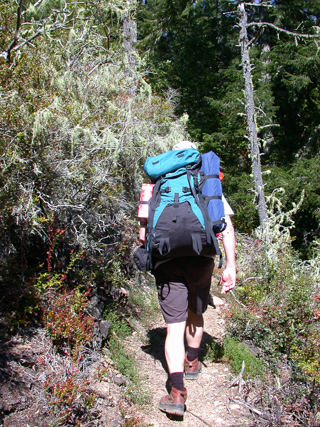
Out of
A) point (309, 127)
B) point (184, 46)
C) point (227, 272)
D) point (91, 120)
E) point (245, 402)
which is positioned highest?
point (184, 46)

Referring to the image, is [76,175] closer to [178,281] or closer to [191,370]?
[178,281]

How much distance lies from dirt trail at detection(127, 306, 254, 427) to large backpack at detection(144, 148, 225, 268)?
1.13 m

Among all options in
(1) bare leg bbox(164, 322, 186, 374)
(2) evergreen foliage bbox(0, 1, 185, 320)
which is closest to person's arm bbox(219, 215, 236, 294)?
(1) bare leg bbox(164, 322, 186, 374)

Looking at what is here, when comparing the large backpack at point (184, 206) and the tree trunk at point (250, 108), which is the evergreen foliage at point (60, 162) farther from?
the tree trunk at point (250, 108)

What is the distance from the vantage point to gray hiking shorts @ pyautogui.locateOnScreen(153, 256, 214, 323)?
284cm

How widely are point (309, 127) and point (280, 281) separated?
966 cm

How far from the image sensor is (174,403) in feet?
8.82

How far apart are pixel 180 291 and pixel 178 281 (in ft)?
0.25

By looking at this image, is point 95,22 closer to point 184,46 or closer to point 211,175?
point 211,175

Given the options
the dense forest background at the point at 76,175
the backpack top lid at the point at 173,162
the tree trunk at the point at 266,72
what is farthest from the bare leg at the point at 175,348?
the tree trunk at the point at 266,72

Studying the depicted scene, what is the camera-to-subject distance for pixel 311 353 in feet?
10.3

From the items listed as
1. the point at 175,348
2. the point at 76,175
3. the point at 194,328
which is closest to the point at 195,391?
the point at 194,328

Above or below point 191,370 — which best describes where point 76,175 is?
above

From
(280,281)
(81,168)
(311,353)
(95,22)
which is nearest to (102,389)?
(311,353)
